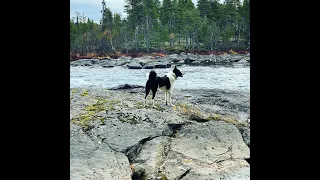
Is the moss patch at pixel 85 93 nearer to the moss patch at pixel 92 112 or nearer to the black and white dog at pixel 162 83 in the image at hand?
the moss patch at pixel 92 112

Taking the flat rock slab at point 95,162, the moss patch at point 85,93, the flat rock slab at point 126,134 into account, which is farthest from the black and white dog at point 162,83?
the flat rock slab at point 95,162

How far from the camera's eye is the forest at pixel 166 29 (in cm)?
3011

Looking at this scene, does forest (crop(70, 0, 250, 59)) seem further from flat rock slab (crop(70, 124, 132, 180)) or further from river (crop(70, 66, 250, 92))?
flat rock slab (crop(70, 124, 132, 180))

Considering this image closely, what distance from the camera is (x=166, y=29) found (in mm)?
32188

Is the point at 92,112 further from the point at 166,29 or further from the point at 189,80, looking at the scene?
the point at 166,29

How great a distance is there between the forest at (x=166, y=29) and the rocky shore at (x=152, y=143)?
2408cm

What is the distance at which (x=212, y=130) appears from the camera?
4238 mm

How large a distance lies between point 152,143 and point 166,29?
29.1m

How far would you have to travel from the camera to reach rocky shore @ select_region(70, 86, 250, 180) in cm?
315
